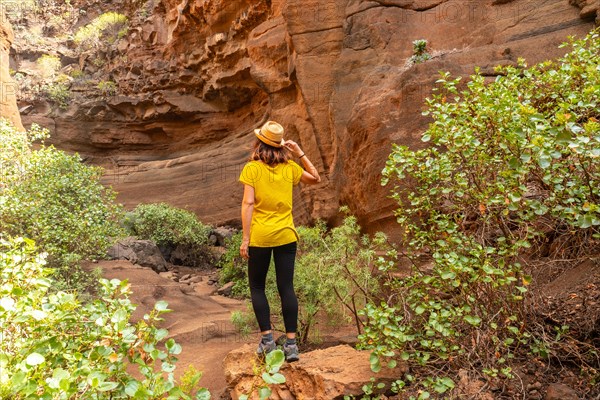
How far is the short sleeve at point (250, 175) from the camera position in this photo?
4.01m

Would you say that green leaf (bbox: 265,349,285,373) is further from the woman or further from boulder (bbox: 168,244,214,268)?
boulder (bbox: 168,244,214,268)

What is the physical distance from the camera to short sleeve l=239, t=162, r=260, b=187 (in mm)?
4008

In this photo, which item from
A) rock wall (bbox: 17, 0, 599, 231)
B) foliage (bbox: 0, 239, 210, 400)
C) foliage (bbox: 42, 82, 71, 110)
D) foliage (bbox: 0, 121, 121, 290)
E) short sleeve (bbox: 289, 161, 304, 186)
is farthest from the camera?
foliage (bbox: 42, 82, 71, 110)

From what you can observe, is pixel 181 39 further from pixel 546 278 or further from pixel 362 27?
pixel 546 278

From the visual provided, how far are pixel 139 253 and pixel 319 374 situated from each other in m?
8.68

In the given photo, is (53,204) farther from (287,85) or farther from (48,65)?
(48,65)

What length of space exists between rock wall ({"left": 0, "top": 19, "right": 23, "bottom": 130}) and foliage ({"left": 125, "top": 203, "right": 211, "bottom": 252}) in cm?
384

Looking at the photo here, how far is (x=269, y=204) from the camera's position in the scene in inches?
160

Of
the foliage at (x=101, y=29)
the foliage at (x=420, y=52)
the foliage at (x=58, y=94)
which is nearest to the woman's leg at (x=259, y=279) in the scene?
the foliage at (x=420, y=52)

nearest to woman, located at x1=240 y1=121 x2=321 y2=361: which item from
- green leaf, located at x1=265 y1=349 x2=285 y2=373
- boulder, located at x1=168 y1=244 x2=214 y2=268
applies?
green leaf, located at x1=265 y1=349 x2=285 y2=373

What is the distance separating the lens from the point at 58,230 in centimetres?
787

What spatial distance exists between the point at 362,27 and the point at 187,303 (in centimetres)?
629

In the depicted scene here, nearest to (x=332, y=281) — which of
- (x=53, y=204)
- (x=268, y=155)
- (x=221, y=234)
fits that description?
(x=268, y=155)

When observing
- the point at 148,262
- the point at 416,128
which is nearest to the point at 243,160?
the point at 148,262
